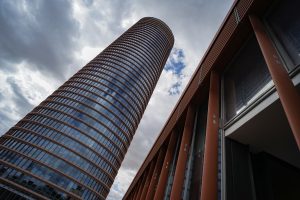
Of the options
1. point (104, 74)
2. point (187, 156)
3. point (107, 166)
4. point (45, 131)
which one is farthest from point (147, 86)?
point (187, 156)

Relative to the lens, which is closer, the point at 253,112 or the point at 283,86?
the point at 283,86

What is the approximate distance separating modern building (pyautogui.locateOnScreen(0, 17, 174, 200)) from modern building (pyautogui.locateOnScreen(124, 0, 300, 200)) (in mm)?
50039

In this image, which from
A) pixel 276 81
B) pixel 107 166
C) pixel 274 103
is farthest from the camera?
pixel 107 166

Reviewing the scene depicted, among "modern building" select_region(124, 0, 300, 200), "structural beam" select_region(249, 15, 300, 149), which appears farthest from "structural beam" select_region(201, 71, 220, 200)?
"structural beam" select_region(249, 15, 300, 149)

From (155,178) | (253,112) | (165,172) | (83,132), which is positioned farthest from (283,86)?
(83,132)

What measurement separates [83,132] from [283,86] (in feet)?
184

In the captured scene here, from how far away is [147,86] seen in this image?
249 feet

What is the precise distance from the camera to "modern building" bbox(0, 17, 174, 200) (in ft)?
145

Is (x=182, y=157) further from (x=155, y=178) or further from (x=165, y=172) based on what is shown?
(x=155, y=178)

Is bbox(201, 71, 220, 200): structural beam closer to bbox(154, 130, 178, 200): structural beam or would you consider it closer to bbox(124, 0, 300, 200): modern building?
bbox(124, 0, 300, 200): modern building

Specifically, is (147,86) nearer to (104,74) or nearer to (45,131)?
(104,74)

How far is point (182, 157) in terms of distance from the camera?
248 inches

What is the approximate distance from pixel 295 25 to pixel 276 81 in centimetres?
169

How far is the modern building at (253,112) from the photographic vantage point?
3.37 meters
